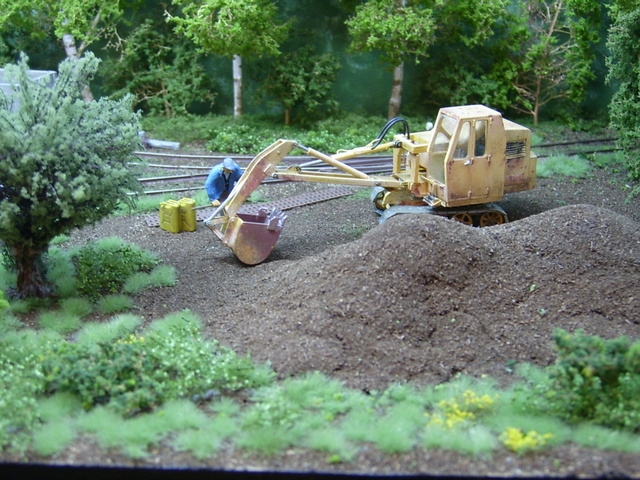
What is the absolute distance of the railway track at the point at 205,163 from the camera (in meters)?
16.2

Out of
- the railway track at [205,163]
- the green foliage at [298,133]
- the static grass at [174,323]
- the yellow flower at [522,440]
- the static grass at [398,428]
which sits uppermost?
the green foliage at [298,133]

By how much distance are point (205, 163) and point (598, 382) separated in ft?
38.4

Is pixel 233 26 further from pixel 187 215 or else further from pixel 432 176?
pixel 432 176

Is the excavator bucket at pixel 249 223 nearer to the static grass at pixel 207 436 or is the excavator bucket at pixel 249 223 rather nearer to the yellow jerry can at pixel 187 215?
the yellow jerry can at pixel 187 215

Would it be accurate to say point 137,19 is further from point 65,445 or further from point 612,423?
point 612,423

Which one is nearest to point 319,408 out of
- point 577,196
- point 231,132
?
point 577,196

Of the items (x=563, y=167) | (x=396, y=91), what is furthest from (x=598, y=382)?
(x=396, y=91)

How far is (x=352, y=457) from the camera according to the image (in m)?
7.53

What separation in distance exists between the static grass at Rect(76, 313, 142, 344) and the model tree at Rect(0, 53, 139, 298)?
1457mm

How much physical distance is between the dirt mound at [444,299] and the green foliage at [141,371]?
0.64 meters

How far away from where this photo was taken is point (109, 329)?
10094mm

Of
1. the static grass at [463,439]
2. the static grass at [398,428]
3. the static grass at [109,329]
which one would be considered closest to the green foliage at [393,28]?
the static grass at [109,329]

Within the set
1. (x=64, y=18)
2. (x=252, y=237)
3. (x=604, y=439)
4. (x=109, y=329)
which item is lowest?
(x=604, y=439)

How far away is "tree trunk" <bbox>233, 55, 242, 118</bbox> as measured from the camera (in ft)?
64.0
